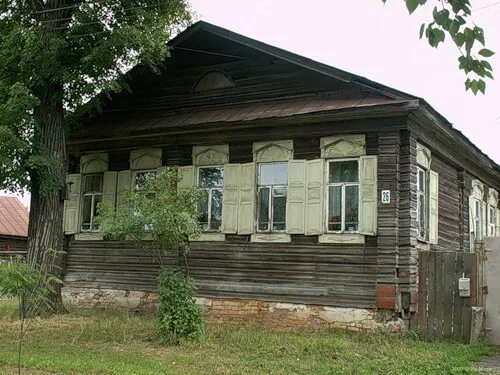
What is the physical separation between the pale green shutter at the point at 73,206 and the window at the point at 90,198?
0.52 ft

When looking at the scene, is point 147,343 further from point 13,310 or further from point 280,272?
point 13,310

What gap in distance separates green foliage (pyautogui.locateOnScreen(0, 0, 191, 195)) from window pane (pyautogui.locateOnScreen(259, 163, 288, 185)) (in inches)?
140

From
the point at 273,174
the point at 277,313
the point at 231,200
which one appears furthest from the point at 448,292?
the point at 231,200

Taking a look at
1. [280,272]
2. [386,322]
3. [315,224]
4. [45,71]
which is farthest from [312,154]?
[45,71]

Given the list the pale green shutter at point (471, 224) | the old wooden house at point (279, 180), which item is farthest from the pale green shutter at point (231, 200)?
the pale green shutter at point (471, 224)

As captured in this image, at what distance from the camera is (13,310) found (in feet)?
47.1

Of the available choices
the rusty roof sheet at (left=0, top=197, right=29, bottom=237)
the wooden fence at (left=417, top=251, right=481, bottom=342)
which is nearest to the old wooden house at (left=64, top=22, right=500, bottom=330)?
the wooden fence at (left=417, top=251, right=481, bottom=342)

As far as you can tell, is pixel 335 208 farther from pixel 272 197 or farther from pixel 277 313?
pixel 277 313

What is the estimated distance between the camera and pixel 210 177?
46.5 ft

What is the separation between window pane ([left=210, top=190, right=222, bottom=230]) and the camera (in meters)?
13.8

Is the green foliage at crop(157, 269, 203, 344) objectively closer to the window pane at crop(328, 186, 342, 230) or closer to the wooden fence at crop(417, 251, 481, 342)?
the window pane at crop(328, 186, 342, 230)

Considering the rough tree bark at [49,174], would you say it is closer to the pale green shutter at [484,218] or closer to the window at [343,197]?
the window at [343,197]

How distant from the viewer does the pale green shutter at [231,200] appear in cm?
1351

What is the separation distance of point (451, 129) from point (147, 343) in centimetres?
781
